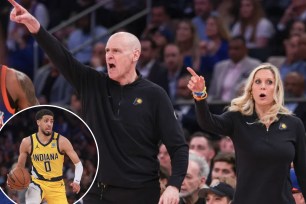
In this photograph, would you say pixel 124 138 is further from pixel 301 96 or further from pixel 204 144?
pixel 301 96

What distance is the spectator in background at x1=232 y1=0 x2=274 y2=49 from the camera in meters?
12.0

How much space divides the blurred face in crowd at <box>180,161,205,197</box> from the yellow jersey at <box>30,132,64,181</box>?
2.26m

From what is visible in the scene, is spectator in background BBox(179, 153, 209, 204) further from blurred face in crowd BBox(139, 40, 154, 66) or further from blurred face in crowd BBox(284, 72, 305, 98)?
blurred face in crowd BBox(139, 40, 154, 66)

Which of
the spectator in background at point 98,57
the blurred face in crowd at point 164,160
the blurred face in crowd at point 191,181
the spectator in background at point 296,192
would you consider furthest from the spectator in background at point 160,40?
the spectator in background at point 296,192

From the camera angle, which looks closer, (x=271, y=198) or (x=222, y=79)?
(x=271, y=198)

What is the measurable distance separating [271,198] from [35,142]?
1.55 meters

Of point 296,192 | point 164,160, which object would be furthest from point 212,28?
point 296,192

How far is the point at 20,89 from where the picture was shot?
20.2 feet

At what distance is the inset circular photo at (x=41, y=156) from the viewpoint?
5758 mm

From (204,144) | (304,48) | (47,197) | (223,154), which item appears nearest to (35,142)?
(47,197)

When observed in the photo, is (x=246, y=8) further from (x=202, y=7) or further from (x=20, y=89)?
(x=20, y=89)

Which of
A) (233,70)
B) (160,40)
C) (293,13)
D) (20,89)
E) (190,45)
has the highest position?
(293,13)

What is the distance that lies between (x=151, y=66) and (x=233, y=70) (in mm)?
999

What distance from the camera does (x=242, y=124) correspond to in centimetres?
637
